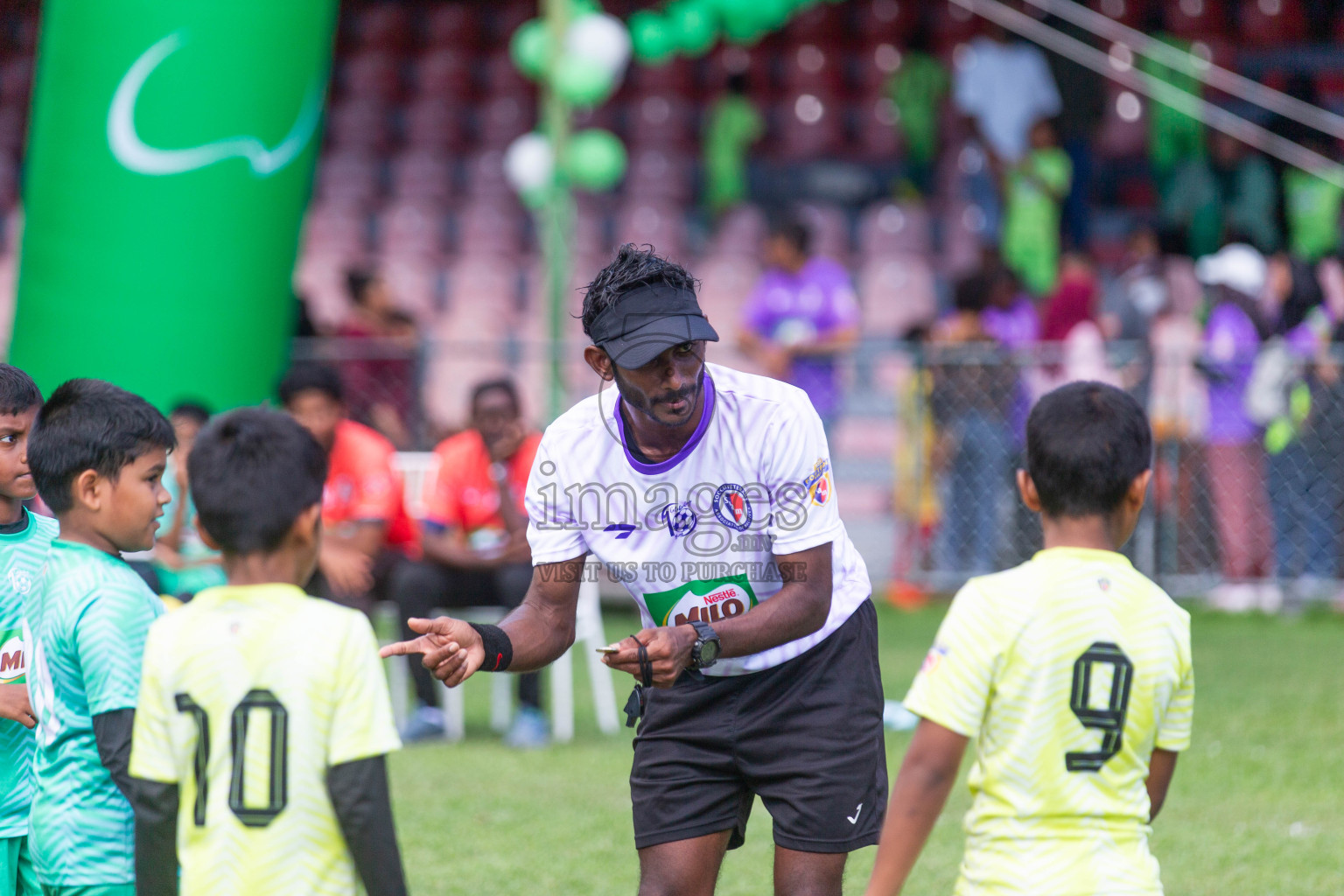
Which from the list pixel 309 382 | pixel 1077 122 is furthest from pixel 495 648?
pixel 1077 122

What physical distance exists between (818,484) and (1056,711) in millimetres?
999

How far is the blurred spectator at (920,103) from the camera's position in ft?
48.4

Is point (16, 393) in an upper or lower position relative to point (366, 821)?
upper

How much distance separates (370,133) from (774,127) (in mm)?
4547

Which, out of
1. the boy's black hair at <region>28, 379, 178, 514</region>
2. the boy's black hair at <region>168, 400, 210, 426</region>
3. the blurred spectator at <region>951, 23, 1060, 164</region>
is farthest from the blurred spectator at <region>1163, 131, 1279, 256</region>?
the boy's black hair at <region>28, 379, 178, 514</region>

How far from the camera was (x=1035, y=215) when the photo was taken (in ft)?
41.6

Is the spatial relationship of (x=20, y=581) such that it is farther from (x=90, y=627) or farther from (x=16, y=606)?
(x=90, y=627)

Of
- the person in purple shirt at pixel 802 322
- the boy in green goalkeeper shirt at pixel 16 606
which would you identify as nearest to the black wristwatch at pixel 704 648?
the boy in green goalkeeper shirt at pixel 16 606

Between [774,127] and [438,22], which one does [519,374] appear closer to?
[774,127]

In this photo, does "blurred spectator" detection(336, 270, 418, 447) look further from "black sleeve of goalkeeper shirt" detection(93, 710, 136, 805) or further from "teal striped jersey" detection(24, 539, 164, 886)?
"black sleeve of goalkeeper shirt" detection(93, 710, 136, 805)

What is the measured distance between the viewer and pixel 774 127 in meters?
16.2

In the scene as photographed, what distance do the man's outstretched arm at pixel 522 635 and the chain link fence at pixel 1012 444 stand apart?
6.27 metres

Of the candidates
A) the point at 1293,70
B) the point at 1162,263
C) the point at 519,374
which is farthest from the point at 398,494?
the point at 1293,70

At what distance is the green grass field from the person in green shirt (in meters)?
5.11
